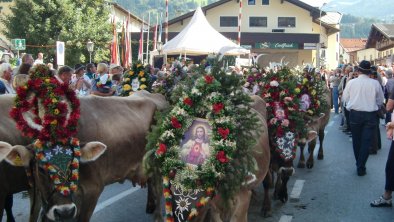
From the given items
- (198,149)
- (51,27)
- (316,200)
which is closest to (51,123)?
(198,149)

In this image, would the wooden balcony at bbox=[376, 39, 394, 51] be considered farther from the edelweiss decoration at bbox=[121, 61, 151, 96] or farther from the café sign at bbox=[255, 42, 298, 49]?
the edelweiss decoration at bbox=[121, 61, 151, 96]

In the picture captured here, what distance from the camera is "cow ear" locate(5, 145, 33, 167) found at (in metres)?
Result: 5.21

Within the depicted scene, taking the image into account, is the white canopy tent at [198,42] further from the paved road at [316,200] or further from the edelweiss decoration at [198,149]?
the edelweiss decoration at [198,149]

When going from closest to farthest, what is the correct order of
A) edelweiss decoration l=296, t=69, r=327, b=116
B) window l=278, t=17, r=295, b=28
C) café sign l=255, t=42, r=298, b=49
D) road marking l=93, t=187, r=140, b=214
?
road marking l=93, t=187, r=140, b=214 → edelweiss decoration l=296, t=69, r=327, b=116 → café sign l=255, t=42, r=298, b=49 → window l=278, t=17, r=295, b=28

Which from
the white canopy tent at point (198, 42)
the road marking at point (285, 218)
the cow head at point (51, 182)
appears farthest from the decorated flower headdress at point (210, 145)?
the white canopy tent at point (198, 42)

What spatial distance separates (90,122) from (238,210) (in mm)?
2008

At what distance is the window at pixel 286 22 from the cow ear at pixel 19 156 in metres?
49.9

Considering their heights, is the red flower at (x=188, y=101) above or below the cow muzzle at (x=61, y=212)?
above

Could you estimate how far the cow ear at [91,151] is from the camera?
5.49 meters

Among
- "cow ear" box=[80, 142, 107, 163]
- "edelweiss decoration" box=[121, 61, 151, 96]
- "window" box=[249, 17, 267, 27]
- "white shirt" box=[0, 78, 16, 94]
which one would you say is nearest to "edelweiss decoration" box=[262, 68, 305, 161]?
"edelweiss decoration" box=[121, 61, 151, 96]

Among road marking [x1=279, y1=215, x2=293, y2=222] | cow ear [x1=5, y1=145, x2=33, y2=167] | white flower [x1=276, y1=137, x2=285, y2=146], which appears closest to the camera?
cow ear [x1=5, y1=145, x2=33, y2=167]

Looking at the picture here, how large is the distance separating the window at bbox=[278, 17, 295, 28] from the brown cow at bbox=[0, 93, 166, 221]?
155 feet

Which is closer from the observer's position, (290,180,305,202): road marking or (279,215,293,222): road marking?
(279,215,293,222): road marking

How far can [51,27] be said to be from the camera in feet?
120
